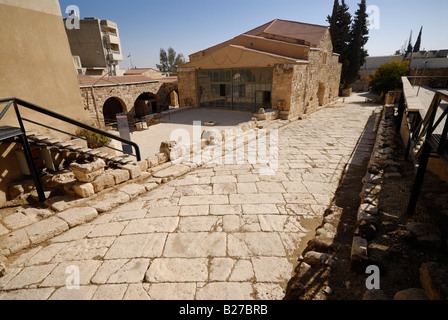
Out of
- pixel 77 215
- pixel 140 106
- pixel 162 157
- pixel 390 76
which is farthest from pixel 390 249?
pixel 390 76

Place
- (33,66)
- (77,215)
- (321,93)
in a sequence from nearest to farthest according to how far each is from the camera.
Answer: (77,215)
(33,66)
(321,93)

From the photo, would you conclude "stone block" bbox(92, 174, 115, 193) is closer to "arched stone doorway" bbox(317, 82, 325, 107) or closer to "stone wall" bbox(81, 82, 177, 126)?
"stone wall" bbox(81, 82, 177, 126)

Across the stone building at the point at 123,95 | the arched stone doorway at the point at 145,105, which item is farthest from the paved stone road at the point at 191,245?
the arched stone doorway at the point at 145,105

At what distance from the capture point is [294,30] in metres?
18.0

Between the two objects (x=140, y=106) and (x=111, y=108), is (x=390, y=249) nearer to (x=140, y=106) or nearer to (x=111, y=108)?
(x=140, y=106)

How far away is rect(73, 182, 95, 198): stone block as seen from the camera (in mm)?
4723

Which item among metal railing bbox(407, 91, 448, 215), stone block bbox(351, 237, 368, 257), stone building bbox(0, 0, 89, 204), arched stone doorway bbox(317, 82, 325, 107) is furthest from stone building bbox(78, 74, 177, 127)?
metal railing bbox(407, 91, 448, 215)

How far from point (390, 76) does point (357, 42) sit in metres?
8.02

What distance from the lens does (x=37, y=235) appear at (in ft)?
12.0

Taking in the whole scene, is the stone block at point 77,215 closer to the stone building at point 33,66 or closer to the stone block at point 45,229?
the stone block at point 45,229

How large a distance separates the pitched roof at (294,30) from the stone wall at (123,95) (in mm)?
9408

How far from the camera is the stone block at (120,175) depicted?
527 centimetres

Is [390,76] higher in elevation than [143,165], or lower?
higher

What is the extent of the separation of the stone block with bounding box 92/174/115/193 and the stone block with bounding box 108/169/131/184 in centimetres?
8
